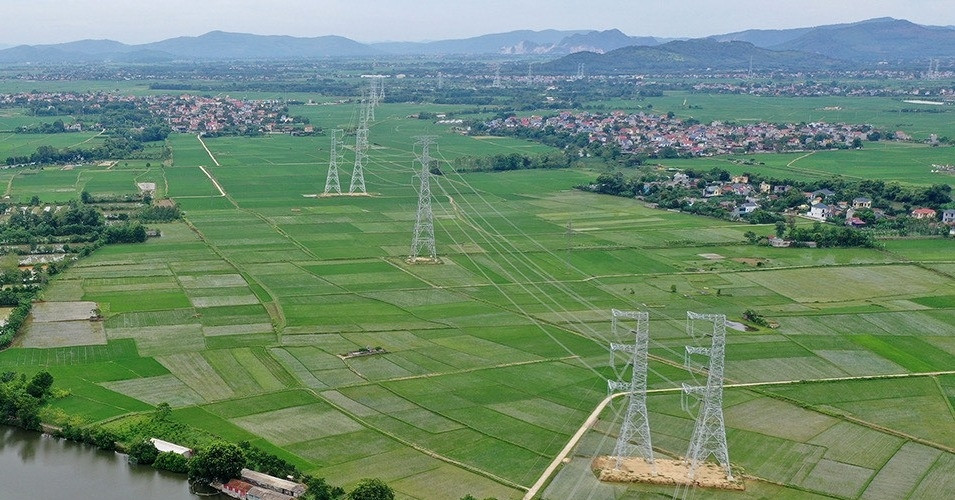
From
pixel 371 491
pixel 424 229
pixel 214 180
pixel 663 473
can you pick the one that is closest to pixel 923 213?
pixel 424 229

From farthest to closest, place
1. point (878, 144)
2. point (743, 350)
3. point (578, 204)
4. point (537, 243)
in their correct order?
point (878, 144) < point (578, 204) < point (537, 243) < point (743, 350)

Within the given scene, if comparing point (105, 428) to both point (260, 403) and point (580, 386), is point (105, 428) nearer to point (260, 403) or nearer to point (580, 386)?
point (260, 403)

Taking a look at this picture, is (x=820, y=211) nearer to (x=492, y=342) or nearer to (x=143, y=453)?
(x=492, y=342)

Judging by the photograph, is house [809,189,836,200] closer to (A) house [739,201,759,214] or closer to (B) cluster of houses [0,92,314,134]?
(A) house [739,201,759,214]

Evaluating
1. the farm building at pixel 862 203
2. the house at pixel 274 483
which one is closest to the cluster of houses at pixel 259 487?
the house at pixel 274 483


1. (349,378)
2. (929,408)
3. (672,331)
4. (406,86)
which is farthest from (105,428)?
(406,86)

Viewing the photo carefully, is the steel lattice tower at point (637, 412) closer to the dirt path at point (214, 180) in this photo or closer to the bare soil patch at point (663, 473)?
the bare soil patch at point (663, 473)

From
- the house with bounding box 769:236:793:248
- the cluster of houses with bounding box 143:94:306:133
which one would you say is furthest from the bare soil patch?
the cluster of houses with bounding box 143:94:306:133
